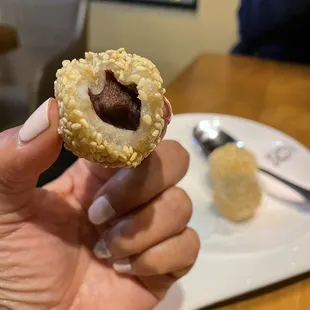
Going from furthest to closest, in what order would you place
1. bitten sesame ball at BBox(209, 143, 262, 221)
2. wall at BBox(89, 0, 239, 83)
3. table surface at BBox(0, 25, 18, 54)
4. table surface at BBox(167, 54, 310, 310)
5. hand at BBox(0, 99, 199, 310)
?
wall at BBox(89, 0, 239, 83) → table surface at BBox(0, 25, 18, 54) → table surface at BBox(167, 54, 310, 310) → bitten sesame ball at BBox(209, 143, 262, 221) → hand at BBox(0, 99, 199, 310)

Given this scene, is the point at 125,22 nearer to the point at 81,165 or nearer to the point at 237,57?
the point at 237,57

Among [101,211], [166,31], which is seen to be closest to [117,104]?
[101,211]

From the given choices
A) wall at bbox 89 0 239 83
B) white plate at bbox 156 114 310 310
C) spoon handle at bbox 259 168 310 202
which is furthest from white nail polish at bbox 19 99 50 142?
wall at bbox 89 0 239 83

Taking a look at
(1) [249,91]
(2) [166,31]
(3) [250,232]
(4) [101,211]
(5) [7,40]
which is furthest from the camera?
(2) [166,31]

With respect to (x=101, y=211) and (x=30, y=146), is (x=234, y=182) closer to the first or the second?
(x=101, y=211)

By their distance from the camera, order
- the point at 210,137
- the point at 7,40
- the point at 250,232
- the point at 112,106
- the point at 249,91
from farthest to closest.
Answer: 1. the point at 7,40
2. the point at 249,91
3. the point at 210,137
4. the point at 250,232
5. the point at 112,106

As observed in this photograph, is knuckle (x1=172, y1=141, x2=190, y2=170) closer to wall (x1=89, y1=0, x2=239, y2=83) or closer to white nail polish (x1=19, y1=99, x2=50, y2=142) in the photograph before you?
white nail polish (x1=19, y1=99, x2=50, y2=142)

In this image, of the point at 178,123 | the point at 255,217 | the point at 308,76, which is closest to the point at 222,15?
the point at 308,76
